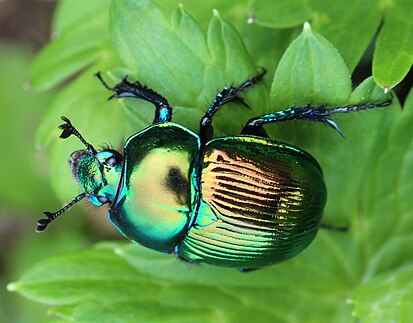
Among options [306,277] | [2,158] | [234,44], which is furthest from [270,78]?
[2,158]

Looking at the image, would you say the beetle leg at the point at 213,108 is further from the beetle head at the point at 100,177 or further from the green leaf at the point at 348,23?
the green leaf at the point at 348,23

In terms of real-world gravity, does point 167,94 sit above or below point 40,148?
above

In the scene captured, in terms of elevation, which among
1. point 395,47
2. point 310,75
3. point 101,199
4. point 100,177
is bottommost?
point 101,199

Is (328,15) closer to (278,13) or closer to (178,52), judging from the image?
(278,13)

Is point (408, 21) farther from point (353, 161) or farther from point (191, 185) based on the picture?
point (191, 185)

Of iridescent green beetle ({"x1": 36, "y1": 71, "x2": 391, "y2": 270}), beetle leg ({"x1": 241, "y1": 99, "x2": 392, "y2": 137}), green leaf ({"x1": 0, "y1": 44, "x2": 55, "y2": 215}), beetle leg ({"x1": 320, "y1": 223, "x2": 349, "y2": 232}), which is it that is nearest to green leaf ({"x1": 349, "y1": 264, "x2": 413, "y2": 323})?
beetle leg ({"x1": 320, "y1": 223, "x2": 349, "y2": 232})

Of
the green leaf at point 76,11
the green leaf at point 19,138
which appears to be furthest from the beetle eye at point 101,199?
the green leaf at point 19,138

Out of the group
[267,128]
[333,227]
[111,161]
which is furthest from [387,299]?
[111,161]
